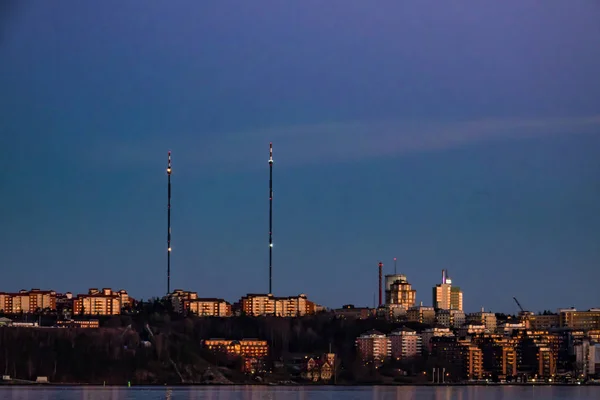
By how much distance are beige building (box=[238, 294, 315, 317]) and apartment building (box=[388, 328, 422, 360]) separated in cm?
1452

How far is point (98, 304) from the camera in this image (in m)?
177

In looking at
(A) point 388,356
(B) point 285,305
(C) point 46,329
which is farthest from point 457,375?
(C) point 46,329

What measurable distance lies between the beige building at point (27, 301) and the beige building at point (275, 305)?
22833 mm

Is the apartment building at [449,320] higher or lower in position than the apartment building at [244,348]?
higher

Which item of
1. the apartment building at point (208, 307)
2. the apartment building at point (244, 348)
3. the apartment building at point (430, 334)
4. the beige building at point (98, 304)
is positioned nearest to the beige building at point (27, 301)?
the beige building at point (98, 304)

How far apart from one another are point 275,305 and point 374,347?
19677mm

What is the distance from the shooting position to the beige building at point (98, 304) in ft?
573

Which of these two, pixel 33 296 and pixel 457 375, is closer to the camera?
pixel 457 375

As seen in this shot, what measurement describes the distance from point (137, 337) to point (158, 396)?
4635 centimetres

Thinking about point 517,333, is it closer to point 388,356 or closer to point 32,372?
point 388,356

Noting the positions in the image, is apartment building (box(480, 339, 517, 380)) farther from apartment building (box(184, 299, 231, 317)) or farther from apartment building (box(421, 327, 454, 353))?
apartment building (box(184, 299, 231, 317))

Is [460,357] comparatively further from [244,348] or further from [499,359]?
[244,348]

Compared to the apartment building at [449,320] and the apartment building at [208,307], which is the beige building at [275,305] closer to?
the apartment building at [208,307]

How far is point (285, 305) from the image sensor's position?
18512 centimetres
